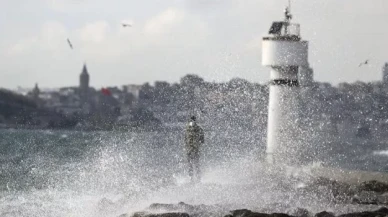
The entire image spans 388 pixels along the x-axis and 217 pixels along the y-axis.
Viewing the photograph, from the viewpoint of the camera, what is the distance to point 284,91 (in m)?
21.4

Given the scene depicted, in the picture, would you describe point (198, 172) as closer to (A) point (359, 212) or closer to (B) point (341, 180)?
(B) point (341, 180)

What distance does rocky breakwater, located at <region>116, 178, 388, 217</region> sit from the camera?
42.0 ft

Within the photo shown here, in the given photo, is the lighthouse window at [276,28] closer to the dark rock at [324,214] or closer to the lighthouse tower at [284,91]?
the lighthouse tower at [284,91]

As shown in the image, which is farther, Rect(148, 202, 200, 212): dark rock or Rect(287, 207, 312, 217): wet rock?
Rect(148, 202, 200, 212): dark rock

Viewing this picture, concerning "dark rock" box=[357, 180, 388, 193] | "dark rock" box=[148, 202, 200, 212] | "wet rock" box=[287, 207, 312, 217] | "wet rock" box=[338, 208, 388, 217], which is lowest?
"dark rock" box=[148, 202, 200, 212]

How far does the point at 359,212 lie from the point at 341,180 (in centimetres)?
552

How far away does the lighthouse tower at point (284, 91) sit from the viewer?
2136cm

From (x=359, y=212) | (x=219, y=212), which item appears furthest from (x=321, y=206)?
(x=219, y=212)

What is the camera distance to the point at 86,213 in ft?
49.5

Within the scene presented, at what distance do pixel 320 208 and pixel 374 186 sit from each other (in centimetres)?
342

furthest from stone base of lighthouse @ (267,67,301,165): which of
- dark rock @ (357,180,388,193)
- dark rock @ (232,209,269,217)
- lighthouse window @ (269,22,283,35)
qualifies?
dark rock @ (232,209,269,217)

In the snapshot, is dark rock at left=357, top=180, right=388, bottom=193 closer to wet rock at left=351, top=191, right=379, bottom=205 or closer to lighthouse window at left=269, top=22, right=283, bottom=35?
wet rock at left=351, top=191, right=379, bottom=205

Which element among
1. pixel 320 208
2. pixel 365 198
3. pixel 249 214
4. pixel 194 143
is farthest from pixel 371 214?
pixel 194 143

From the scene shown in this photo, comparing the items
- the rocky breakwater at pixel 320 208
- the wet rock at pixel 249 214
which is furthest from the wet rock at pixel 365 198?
the wet rock at pixel 249 214
